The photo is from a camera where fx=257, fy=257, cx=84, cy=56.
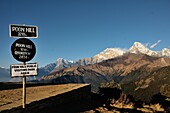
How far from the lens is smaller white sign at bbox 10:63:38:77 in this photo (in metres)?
9.03

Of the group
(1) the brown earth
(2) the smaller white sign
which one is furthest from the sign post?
(1) the brown earth

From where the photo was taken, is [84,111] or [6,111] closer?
[6,111]

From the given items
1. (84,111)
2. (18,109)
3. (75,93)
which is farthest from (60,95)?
(18,109)

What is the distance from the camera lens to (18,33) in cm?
921

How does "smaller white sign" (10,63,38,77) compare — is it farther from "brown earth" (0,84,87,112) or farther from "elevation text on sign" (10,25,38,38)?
"brown earth" (0,84,87,112)

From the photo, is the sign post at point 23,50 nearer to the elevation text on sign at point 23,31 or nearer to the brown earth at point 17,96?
the elevation text on sign at point 23,31

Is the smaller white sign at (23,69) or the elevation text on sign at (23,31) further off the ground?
the elevation text on sign at (23,31)

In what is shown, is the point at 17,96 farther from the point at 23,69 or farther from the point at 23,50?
the point at 23,50

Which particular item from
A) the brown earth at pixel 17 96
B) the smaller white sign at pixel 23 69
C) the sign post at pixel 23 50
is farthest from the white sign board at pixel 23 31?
the brown earth at pixel 17 96

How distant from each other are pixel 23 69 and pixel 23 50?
2.24 feet

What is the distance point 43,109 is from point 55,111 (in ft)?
2.05

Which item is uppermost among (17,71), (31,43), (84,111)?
(31,43)

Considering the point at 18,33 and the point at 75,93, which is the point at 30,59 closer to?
the point at 18,33

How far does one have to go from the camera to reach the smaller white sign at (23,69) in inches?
356
